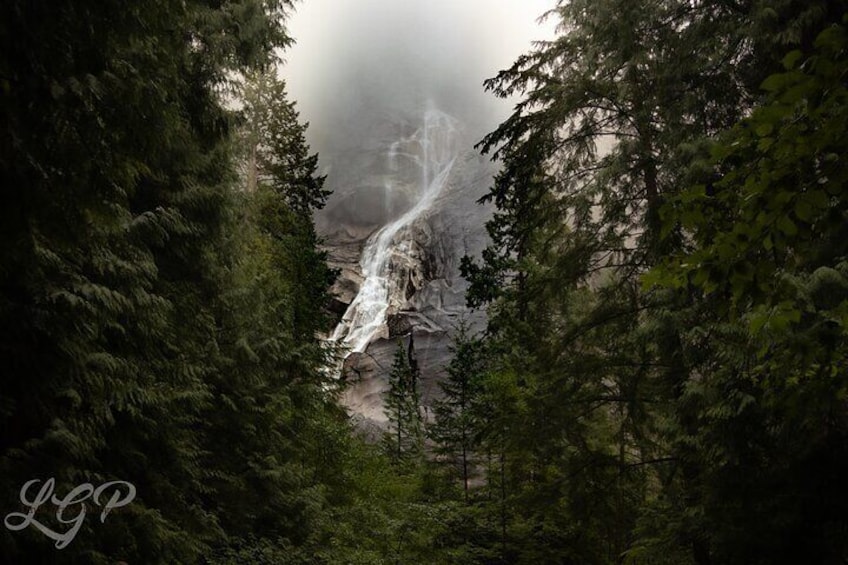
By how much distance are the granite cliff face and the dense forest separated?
18851 millimetres

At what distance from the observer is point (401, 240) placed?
45219 mm

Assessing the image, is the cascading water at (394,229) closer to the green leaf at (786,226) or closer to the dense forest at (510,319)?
the dense forest at (510,319)

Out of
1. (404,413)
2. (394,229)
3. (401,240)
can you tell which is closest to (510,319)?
(404,413)

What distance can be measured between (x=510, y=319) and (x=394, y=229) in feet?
117

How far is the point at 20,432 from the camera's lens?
4.61 meters

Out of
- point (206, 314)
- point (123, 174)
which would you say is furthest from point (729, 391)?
point (206, 314)

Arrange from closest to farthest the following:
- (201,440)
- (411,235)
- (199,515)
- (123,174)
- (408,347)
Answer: (123,174) < (199,515) < (201,440) < (408,347) < (411,235)

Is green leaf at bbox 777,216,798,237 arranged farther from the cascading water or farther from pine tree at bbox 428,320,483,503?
the cascading water

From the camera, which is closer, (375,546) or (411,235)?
(375,546)

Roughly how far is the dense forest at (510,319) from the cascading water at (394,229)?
1494 centimetres

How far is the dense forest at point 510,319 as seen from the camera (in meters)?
2.81

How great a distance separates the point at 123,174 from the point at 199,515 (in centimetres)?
498

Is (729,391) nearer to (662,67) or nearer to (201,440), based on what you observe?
(662,67)

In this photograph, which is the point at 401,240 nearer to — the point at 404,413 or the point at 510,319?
the point at 404,413
